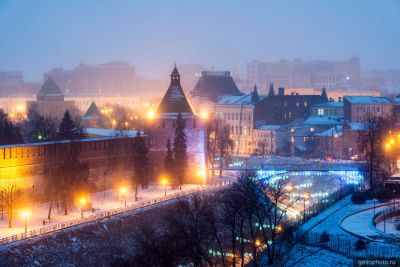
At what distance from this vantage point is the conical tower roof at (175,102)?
47625 millimetres

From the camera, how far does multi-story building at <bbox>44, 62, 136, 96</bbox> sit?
6834 inches

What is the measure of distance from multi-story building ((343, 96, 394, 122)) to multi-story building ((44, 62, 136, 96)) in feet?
313

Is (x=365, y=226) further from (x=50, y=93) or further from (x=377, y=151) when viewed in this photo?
(x=50, y=93)

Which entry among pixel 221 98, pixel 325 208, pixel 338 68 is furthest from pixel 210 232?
A: pixel 338 68

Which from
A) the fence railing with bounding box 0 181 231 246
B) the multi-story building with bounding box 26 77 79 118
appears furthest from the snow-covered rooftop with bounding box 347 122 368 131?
the multi-story building with bounding box 26 77 79 118

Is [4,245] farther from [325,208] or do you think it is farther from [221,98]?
[221,98]

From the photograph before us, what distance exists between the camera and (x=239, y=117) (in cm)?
8088

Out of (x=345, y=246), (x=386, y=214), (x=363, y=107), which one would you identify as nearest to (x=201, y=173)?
(x=386, y=214)

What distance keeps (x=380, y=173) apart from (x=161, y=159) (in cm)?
1027

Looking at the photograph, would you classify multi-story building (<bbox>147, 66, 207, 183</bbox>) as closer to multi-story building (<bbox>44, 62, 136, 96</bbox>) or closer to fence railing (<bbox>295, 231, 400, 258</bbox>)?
fence railing (<bbox>295, 231, 400, 258</bbox>)

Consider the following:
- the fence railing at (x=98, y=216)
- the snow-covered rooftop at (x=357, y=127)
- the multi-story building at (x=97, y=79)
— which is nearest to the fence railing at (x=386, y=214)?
the fence railing at (x=98, y=216)

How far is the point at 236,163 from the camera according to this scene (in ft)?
189

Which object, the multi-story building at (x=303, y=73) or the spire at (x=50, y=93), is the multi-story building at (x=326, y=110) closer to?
the spire at (x=50, y=93)

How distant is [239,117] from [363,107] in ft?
33.6
